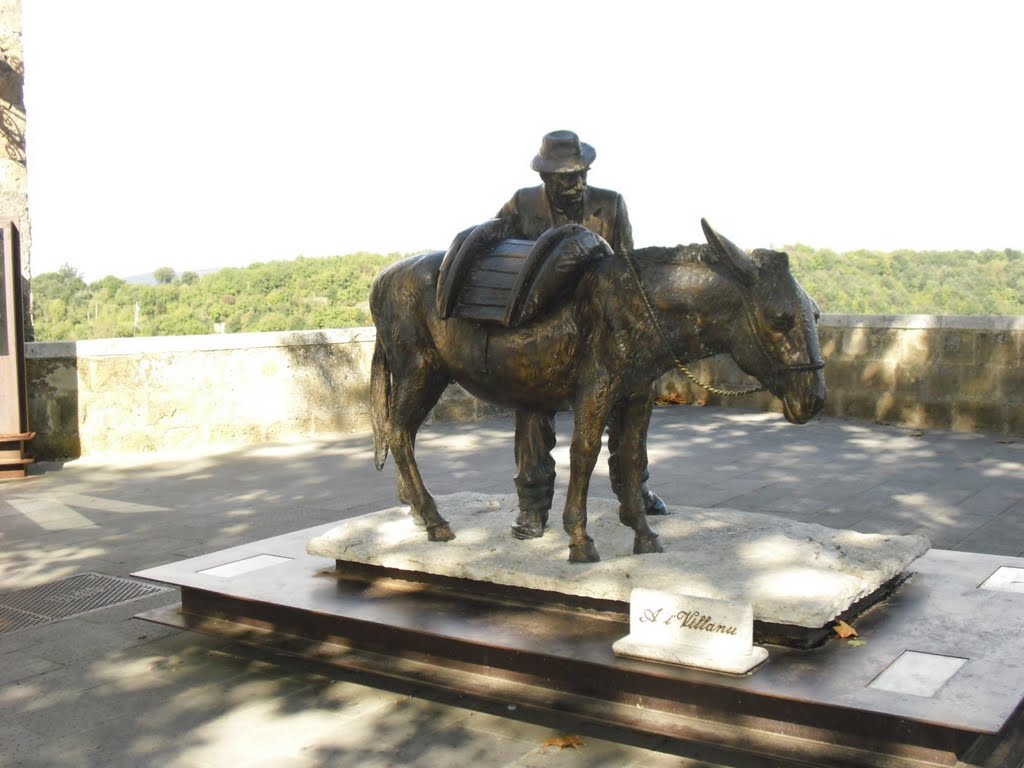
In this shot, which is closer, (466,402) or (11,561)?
(11,561)

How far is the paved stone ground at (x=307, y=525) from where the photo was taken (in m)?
3.81

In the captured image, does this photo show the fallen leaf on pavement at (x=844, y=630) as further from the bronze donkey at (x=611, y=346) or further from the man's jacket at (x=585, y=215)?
the man's jacket at (x=585, y=215)

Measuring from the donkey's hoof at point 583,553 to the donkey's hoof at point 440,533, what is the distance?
72 centimetres

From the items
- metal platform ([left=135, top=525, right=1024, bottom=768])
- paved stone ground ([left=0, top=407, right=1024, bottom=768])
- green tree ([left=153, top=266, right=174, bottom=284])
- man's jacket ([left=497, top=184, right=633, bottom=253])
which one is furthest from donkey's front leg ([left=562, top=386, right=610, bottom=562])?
green tree ([left=153, top=266, right=174, bottom=284])

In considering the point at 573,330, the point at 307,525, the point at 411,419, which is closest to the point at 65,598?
the point at 307,525

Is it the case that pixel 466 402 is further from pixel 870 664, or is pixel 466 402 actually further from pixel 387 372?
pixel 870 664

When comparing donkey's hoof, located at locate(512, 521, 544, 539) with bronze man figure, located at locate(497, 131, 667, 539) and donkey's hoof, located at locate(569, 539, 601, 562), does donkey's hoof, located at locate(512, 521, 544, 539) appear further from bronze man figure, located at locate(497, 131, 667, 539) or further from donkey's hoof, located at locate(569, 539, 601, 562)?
donkey's hoof, located at locate(569, 539, 601, 562)

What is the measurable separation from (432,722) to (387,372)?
→ 6.98 feet

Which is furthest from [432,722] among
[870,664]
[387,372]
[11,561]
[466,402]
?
[466,402]

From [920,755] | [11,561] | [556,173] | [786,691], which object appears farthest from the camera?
[11,561]

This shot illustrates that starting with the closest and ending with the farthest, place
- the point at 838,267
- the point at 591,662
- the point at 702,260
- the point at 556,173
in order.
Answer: the point at 591,662 < the point at 702,260 < the point at 556,173 < the point at 838,267

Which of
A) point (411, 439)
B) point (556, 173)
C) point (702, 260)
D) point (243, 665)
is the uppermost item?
point (556, 173)

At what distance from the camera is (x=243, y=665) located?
4.67 m

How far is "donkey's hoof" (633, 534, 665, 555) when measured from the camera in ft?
15.7
